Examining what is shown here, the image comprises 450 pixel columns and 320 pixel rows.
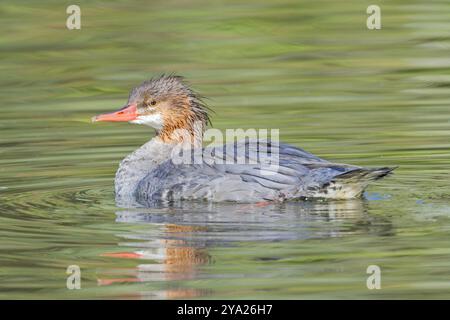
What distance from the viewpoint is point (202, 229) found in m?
9.88

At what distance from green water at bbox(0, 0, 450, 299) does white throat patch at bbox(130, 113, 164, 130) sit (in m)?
0.64

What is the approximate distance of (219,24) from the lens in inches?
728

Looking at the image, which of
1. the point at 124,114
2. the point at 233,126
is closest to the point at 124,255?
the point at 124,114

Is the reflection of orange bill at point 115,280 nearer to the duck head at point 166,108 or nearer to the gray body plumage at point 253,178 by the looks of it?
the gray body plumage at point 253,178

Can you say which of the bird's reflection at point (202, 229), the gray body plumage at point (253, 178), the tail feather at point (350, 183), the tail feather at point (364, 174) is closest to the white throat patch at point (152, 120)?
the gray body plumage at point (253, 178)

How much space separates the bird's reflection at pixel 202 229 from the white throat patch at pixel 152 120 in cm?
128

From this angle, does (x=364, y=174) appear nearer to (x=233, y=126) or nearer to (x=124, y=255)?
(x=124, y=255)

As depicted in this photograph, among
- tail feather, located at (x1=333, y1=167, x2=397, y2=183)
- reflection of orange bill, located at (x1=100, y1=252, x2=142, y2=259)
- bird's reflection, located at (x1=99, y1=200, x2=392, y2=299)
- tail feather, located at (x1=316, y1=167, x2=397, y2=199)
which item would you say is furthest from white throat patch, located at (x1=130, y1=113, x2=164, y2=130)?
reflection of orange bill, located at (x1=100, y1=252, x2=142, y2=259)

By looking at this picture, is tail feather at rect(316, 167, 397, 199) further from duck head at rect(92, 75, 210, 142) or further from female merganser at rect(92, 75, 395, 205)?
duck head at rect(92, 75, 210, 142)

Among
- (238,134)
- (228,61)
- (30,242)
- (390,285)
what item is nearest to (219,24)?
(228,61)

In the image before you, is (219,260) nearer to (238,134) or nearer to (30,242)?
(30,242)

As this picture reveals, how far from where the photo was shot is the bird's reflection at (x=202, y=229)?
8844mm

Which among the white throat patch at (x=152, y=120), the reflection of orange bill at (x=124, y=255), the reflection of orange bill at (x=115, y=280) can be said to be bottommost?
the reflection of orange bill at (x=115, y=280)

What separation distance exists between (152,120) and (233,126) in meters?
2.03
